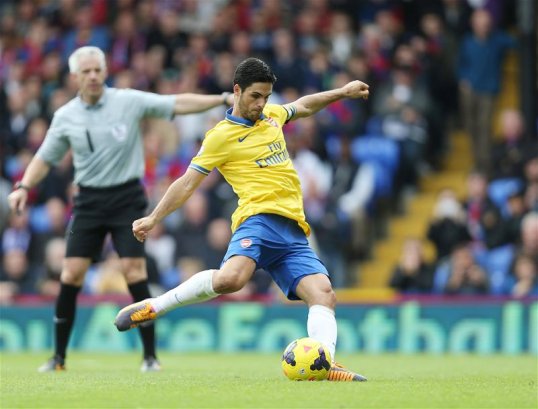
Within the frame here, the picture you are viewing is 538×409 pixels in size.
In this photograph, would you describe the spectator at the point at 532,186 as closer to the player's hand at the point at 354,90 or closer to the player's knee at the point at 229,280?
the player's hand at the point at 354,90

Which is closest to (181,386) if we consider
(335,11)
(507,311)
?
(507,311)

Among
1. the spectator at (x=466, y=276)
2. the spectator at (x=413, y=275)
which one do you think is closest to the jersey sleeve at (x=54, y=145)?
the spectator at (x=466, y=276)

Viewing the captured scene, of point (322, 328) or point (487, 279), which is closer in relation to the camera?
point (322, 328)

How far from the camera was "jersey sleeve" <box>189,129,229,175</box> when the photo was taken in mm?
10328

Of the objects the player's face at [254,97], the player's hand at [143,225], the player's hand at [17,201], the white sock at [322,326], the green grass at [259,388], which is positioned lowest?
the green grass at [259,388]

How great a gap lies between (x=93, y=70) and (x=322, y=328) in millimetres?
3876

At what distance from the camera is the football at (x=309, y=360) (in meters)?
9.92

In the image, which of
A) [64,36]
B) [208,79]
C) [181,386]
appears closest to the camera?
[181,386]

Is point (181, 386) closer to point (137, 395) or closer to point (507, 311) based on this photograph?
point (137, 395)

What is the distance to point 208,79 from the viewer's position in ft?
73.5

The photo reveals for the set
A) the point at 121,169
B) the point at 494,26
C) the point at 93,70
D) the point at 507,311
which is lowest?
the point at 507,311

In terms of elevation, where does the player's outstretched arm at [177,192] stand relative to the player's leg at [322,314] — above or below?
above

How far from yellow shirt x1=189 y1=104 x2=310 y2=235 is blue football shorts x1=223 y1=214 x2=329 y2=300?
8cm

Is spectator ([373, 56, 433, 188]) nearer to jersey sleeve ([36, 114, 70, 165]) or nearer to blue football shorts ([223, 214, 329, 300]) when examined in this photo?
jersey sleeve ([36, 114, 70, 165])
